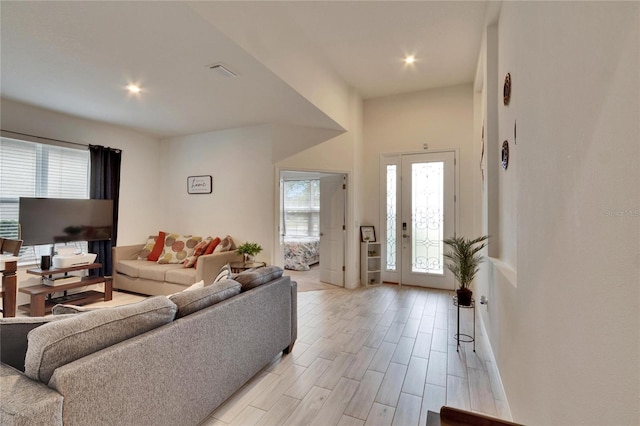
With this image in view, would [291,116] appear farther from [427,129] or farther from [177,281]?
[177,281]

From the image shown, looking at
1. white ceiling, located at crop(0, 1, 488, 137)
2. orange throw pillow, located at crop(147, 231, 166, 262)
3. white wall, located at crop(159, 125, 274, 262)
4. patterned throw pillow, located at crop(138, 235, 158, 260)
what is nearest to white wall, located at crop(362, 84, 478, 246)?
white ceiling, located at crop(0, 1, 488, 137)

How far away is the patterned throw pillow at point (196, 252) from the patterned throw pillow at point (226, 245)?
21 centimetres

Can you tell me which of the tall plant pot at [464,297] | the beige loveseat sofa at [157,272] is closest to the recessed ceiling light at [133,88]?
the beige loveseat sofa at [157,272]

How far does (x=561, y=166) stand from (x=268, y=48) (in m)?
2.62

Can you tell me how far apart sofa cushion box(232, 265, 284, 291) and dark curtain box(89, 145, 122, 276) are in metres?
3.63

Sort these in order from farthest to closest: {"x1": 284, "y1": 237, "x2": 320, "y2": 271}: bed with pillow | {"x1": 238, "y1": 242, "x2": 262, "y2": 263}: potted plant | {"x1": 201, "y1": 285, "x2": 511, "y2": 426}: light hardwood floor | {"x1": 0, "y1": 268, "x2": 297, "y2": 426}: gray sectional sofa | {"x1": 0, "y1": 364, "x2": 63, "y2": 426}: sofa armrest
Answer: {"x1": 284, "y1": 237, "x2": 320, "y2": 271}: bed with pillow → {"x1": 238, "y1": 242, "x2": 262, "y2": 263}: potted plant → {"x1": 201, "y1": 285, "x2": 511, "y2": 426}: light hardwood floor → {"x1": 0, "y1": 268, "x2": 297, "y2": 426}: gray sectional sofa → {"x1": 0, "y1": 364, "x2": 63, "y2": 426}: sofa armrest

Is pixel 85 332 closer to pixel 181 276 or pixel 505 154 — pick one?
pixel 505 154

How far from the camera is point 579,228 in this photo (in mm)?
900

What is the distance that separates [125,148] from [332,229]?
390cm

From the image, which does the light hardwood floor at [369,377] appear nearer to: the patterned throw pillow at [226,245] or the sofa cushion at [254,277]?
the sofa cushion at [254,277]

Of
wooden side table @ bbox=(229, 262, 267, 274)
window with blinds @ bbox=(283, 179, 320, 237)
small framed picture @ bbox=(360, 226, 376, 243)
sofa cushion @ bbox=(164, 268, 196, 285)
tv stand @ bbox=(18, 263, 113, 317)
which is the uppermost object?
window with blinds @ bbox=(283, 179, 320, 237)

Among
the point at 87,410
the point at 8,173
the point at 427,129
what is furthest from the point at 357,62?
the point at 8,173

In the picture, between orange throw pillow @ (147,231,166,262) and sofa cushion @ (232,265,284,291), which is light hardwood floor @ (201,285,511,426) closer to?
sofa cushion @ (232,265,284,291)

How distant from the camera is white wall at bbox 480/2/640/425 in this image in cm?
66
